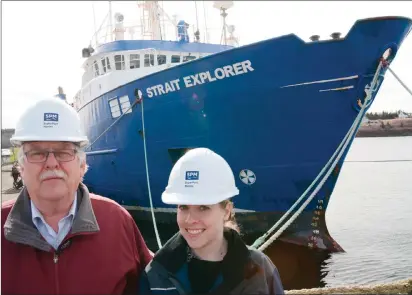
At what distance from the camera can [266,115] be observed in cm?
807

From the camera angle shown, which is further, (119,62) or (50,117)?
(119,62)

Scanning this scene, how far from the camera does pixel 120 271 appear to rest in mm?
2301

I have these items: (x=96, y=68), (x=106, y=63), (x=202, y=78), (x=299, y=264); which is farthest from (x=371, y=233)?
(x=96, y=68)

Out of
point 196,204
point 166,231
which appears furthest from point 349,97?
point 196,204

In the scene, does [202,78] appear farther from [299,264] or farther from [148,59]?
[148,59]

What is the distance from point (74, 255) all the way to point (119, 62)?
10802mm

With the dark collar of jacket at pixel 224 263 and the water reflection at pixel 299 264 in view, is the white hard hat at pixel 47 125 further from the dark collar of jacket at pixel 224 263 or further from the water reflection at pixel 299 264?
the water reflection at pixel 299 264

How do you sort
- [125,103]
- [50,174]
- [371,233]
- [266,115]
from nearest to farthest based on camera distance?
[50,174]
[266,115]
[125,103]
[371,233]

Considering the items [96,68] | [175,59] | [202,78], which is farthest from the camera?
[96,68]

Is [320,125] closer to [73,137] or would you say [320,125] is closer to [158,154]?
[158,154]

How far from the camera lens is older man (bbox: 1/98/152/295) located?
85.0 inches

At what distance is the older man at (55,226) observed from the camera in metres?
Result: 2.16

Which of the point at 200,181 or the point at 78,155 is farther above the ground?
the point at 78,155

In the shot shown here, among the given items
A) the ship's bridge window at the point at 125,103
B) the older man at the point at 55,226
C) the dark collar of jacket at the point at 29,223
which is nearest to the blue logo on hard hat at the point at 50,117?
the older man at the point at 55,226
